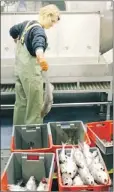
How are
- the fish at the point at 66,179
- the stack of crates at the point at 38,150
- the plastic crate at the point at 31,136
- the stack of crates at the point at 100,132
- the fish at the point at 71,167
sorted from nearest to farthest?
the fish at the point at 66,179 < the fish at the point at 71,167 < the stack of crates at the point at 38,150 < the stack of crates at the point at 100,132 < the plastic crate at the point at 31,136

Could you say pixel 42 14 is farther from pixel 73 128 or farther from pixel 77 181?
pixel 77 181

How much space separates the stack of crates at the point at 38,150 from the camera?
1942mm

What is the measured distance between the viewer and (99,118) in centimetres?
359

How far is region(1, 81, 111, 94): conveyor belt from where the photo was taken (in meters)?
3.32

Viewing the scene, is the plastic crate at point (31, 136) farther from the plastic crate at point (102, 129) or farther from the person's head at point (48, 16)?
the person's head at point (48, 16)

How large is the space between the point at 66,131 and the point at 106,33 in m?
1.68

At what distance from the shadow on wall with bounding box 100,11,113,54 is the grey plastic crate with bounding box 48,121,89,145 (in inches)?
59.8

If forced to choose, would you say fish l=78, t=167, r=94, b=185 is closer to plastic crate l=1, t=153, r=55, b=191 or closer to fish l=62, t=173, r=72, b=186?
fish l=62, t=173, r=72, b=186

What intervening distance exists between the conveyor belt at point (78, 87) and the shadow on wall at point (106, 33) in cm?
52

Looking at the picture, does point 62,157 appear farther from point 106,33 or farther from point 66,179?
point 106,33

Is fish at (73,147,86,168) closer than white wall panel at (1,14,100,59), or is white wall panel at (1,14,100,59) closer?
fish at (73,147,86,168)

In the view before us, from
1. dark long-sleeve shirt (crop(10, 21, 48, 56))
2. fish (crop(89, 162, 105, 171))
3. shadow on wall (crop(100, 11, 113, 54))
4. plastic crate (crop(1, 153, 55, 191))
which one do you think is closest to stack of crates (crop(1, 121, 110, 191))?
plastic crate (crop(1, 153, 55, 191))

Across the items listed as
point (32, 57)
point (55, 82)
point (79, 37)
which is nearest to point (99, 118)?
point (55, 82)

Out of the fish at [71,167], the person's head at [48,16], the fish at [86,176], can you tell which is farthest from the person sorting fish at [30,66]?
the fish at [86,176]
